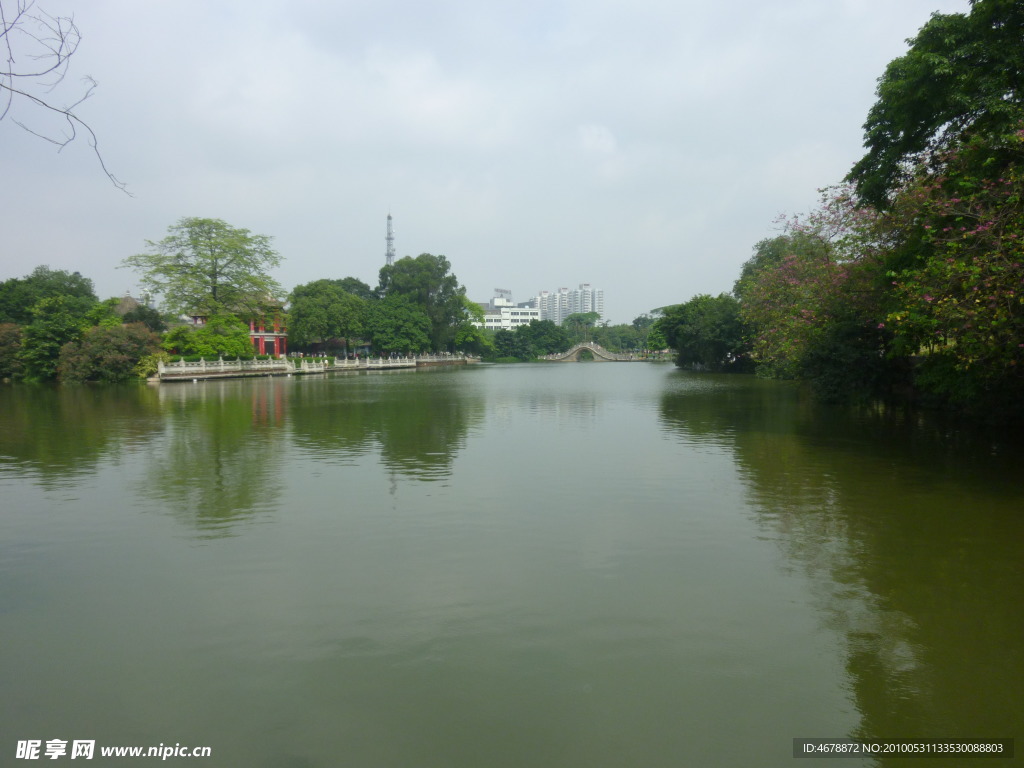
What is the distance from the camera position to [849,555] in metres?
6.48

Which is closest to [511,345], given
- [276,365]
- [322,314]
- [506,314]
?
[322,314]

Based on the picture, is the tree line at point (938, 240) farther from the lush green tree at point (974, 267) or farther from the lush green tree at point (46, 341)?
the lush green tree at point (46, 341)

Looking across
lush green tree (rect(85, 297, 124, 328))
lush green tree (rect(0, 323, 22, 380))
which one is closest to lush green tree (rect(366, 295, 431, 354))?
lush green tree (rect(85, 297, 124, 328))

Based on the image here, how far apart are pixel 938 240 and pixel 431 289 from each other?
7123 cm

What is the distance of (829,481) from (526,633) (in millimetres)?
6831

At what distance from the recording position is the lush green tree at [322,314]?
62.1 m

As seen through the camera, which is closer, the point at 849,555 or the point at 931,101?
the point at 849,555

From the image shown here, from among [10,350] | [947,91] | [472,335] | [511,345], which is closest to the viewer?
[947,91]

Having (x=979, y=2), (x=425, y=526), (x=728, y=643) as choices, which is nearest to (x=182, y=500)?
(x=425, y=526)

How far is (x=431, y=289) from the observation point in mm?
78812

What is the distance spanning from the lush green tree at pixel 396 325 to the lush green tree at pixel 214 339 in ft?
68.8

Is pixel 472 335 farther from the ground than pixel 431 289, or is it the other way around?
pixel 431 289

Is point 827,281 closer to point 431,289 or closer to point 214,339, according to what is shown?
point 214,339

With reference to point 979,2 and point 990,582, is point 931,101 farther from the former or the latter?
point 990,582
